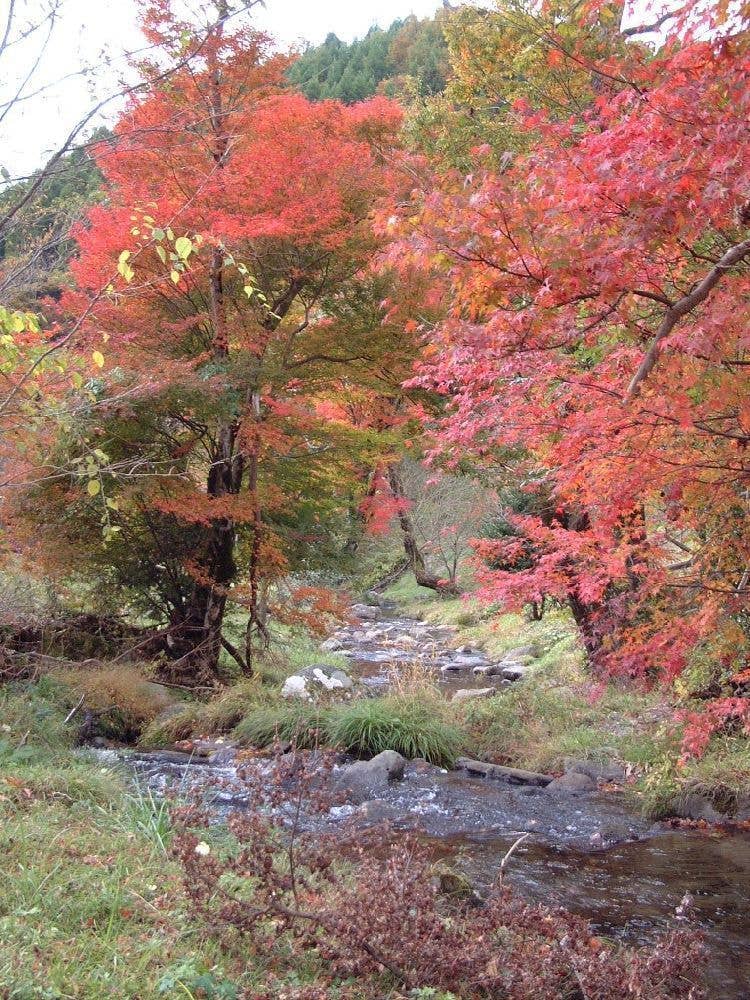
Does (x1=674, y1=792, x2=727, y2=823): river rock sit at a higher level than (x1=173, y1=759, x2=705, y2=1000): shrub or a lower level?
lower

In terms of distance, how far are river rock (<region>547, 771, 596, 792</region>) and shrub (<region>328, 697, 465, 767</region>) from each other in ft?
3.52

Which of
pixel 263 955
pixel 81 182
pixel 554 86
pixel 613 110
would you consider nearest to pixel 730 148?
pixel 613 110

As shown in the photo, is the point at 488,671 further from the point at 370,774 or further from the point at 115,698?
the point at 115,698

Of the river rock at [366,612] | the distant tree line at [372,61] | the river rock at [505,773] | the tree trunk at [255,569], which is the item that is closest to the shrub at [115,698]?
the tree trunk at [255,569]

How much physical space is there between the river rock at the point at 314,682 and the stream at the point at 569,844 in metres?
Answer: 1.85

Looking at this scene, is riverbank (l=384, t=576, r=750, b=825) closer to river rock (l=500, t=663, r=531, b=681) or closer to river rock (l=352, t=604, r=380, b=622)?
river rock (l=500, t=663, r=531, b=681)

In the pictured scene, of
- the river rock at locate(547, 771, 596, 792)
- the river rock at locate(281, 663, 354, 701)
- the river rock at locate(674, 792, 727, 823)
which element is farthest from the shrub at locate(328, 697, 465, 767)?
the river rock at locate(674, 792, 727, 823)

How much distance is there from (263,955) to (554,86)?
844 centimetres

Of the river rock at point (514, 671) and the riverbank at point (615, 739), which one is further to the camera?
the river rock at point (514, 671)

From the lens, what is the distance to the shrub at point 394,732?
7.83 metres

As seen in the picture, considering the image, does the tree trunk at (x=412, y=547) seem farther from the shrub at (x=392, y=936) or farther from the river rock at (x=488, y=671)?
the shrub at (x=392, y=936)

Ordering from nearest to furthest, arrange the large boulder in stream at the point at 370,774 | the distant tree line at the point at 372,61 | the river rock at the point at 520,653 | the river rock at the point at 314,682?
1. the large boulder in stream at the point at 370,774
2. the river rock at the point at 314,682
3. the river rock at the point at 520,653
4. the distant tree line at the point at 372,61

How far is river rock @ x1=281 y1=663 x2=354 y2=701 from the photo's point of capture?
9375 mm

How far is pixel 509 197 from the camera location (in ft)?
11.5
